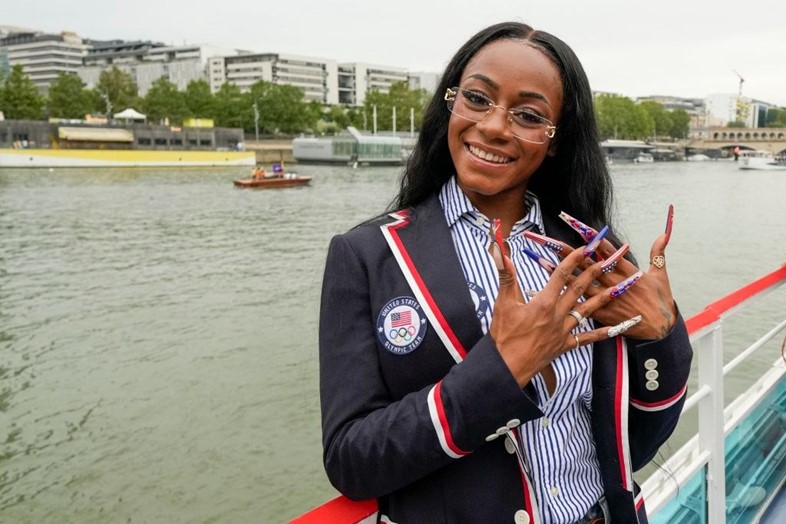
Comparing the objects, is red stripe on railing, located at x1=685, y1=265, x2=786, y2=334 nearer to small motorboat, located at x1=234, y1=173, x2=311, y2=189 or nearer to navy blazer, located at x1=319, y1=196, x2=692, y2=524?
navy blazer, located at x1=319, y1=196, x2=692, y2=524

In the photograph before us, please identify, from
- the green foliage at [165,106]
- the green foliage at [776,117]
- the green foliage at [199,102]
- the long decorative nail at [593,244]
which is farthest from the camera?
the green foliage at [776,117]

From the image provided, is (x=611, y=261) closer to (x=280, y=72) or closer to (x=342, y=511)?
(x=342, y=511)

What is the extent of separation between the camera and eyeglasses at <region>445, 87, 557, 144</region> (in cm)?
121

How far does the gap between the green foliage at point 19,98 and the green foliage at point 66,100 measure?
3.20 metres

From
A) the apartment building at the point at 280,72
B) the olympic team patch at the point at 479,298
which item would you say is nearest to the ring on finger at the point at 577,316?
the olympic team patch at the point at 479,298

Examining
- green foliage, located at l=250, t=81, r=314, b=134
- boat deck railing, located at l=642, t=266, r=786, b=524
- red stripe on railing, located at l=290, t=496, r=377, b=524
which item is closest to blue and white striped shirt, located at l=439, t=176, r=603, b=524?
red stripe on railing, located at l=290, t=496, r=377, b=524

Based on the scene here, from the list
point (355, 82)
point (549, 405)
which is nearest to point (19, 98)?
Answer: point (549, 405)

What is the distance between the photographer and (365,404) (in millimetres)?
1039

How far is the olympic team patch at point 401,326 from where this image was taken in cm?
106

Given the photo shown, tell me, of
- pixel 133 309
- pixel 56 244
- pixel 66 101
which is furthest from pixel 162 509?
pixel 66 101

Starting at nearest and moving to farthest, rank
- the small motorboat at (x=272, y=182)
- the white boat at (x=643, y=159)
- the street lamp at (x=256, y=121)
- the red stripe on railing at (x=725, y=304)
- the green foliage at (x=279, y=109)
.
Result: 1. the red stripe on railing at (x=725, y=304)
2. the small motorboat at (x=272, y=182)
3. the street lamp at (x=256, y=121)
4. the green foliage at (x=279, y=109)
5. the white boat at (x=643, y=159)

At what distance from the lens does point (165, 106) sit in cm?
6719

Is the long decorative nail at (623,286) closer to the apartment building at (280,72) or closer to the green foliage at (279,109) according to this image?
the green foliage at (279,109)

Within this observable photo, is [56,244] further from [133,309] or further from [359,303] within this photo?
[359,303]
